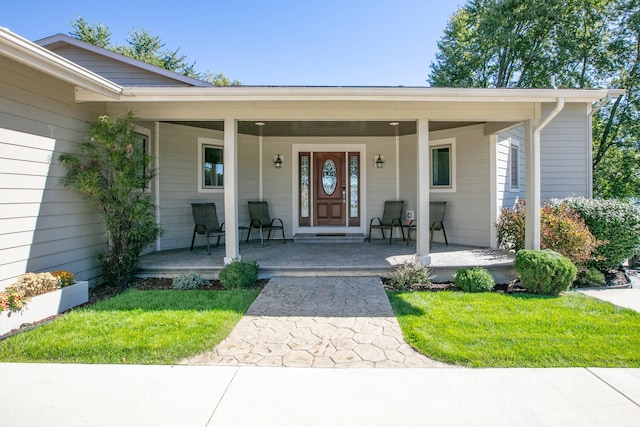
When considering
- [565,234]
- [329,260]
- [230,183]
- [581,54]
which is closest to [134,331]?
[230,183]

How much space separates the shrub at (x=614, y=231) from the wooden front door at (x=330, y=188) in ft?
14.4

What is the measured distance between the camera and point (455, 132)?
6.96m

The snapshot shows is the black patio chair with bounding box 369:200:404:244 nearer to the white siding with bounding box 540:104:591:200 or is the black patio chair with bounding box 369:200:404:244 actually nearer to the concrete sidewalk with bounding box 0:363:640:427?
the white siding with bounding box 540:104:591:200

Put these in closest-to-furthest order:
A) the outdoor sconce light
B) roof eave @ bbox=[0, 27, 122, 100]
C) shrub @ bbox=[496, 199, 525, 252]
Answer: roof eave @ bbox=[0, 27, 122, 100]
shrub @ bbox=[496, 199, 525, 252]
the outdoor sconce light

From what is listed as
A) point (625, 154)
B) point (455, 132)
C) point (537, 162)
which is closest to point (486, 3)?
point (625, 154)

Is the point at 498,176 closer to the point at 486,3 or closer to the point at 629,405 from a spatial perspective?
the point at 629,405

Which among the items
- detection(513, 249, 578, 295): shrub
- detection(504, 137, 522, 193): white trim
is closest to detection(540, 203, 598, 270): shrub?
detection(513, 249, 578, 295): shrub

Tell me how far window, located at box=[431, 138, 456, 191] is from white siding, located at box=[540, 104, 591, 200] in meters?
2.08

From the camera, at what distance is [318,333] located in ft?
10.1

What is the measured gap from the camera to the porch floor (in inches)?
192

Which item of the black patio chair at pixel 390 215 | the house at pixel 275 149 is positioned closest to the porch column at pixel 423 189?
the house at pixel 275 149

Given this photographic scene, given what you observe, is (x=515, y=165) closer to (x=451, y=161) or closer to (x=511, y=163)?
(x=511, y=163)

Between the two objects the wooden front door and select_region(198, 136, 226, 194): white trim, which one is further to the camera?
the wooden front door

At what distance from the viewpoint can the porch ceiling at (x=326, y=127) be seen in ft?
20.2
